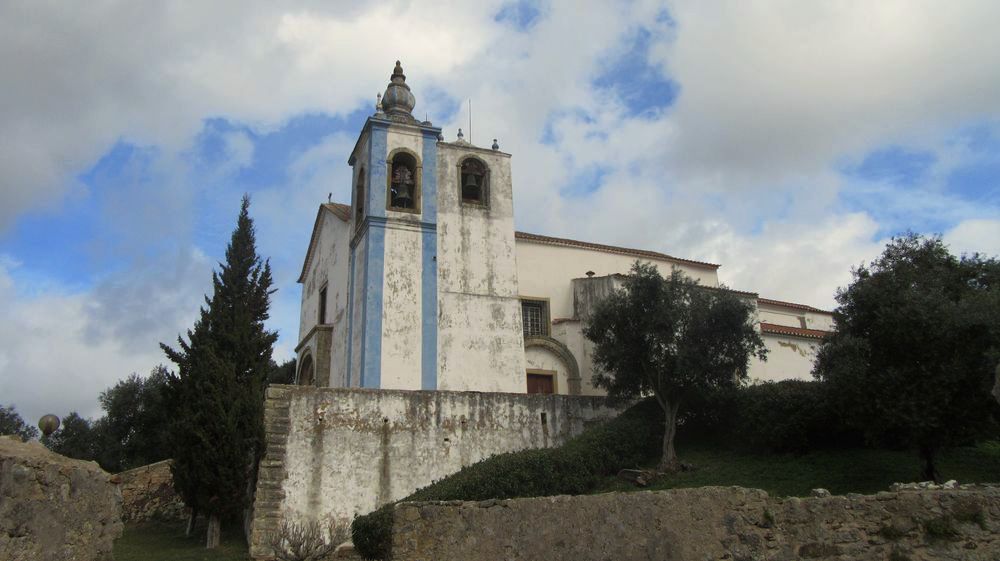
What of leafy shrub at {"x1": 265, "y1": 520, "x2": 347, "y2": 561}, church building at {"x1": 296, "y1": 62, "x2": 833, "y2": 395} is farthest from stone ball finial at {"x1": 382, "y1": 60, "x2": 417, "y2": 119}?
leafy shrub at {"x1": 265, "y1": 520, "x2": 347, "y2": 561}

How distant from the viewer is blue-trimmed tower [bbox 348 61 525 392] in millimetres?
20891

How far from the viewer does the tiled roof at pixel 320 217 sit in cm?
2541

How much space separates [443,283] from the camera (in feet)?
72.6

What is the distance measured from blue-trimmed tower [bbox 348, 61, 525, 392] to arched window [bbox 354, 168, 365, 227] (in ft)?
0.16

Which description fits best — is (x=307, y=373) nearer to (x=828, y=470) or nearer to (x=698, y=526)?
(x=828, y=470)

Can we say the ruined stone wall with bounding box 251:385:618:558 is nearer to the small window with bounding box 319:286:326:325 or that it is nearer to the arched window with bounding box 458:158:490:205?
the arched window with bounding box 458:158:490:205

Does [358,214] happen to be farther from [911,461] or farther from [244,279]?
[911,461]

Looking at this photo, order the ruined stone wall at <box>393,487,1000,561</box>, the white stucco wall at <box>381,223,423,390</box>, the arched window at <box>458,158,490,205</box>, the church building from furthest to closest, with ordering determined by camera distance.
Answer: the arched window at <box>458,158,490,205</box>
the church building
the white stucco wall at <box>381,223,423,390</box>
the ruined stone wall at <box>393,487,1000,561</box>

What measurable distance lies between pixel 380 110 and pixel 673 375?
1374 centimetres

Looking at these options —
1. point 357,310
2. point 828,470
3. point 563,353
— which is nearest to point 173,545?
point 357,310

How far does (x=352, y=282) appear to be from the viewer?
73.7 feet

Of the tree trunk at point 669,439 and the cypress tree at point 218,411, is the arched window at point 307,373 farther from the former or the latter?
the tree trunk at point 669,439

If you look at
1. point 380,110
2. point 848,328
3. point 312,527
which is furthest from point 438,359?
point 848,328

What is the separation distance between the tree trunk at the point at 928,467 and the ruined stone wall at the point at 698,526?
635cm
